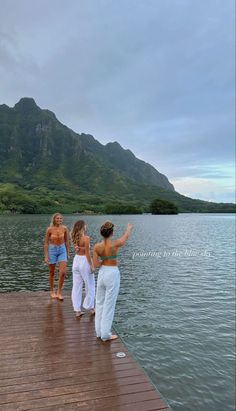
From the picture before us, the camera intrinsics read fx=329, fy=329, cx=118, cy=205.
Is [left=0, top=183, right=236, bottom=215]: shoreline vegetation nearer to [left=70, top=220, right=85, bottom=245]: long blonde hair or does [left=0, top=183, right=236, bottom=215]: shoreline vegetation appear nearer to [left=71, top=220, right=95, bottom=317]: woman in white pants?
[left=71, top=220, right=95, bottom=317]: woman in white pants

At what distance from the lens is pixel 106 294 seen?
23.9 ft

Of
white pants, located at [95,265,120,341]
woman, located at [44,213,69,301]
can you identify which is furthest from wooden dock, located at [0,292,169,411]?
woman, located at [44,213,69,301]

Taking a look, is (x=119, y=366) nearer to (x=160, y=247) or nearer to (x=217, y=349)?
(x=217, y=349)

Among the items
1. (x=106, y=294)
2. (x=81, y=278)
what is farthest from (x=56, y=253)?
(x=106, y=294)

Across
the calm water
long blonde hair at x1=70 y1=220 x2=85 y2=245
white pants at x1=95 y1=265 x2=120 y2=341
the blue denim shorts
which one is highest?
long blonde hair at x1=70 y1=220 x2=85 y2=245

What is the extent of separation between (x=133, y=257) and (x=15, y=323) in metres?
25.4

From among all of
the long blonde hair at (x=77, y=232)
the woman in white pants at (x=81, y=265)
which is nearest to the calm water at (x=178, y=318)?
the woman in white pants at (x=81, y=265)

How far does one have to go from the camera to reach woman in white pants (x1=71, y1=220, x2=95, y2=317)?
348 inches

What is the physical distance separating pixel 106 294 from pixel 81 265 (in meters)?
1.93

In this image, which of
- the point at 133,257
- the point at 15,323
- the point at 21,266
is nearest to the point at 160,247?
the point at 133,257

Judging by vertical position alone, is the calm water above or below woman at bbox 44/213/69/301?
below

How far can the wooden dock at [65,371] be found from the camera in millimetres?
5164

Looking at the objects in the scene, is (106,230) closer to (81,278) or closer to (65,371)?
(81,278)

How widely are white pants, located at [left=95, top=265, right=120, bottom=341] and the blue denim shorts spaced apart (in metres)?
3.39
